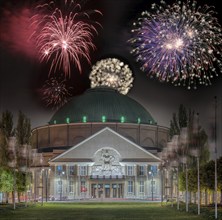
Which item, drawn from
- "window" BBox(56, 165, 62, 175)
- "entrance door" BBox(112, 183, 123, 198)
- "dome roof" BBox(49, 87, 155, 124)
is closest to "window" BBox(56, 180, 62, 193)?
"window" BBox(56, 165, 62, 175)

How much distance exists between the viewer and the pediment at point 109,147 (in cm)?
12900

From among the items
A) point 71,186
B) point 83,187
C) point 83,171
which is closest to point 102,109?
point 83,171

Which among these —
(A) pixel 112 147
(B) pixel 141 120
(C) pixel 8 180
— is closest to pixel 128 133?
(B) pixel 141 120

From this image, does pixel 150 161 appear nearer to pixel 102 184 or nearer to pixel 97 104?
pixel 102 184

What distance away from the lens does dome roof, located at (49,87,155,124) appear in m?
148

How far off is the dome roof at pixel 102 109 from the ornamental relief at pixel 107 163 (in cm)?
1813

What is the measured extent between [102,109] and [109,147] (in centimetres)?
2156

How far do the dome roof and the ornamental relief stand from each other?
18134mm

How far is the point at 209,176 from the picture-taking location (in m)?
76.7

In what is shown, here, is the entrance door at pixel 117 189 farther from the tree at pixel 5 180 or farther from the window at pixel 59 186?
the tree at pixel 5 180

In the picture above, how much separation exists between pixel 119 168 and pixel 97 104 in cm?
2734

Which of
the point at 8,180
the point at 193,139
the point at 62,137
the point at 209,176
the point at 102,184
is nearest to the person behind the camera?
the point at 193,139

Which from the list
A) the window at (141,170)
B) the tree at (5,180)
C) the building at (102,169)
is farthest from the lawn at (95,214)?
the window at (141,170)

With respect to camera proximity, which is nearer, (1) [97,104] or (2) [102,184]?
(2) [102,184]
